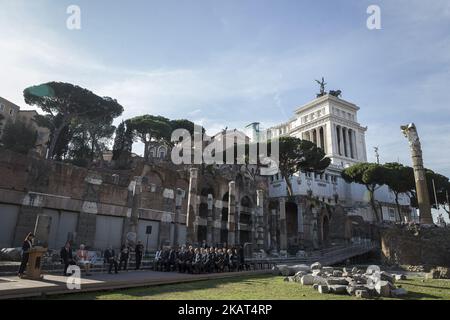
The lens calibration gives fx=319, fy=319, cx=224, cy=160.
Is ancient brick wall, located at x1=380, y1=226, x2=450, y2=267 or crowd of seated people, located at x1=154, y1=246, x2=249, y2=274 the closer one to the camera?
crowd of seated people, located at x1=154, y1=246, x2=249, y2=274

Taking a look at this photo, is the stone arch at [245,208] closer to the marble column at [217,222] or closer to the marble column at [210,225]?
the marble column at [217,222]

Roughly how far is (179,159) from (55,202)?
2746cm

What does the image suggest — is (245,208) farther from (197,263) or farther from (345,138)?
(345,138)

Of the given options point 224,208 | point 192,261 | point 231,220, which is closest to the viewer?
point 192,261

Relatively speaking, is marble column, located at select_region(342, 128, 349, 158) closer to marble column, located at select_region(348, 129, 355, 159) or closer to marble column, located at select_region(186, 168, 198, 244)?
marble column, located at select_region(348, 129, 355, 159)

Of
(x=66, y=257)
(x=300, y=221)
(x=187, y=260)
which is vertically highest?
(x=300, y=221)

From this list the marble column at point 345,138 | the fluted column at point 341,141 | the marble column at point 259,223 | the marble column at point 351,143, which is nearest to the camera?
the marble column at point 259,223

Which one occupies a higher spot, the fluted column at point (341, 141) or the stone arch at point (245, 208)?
the fluted column at point (341, 141)

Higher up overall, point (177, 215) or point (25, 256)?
point (177, 215)

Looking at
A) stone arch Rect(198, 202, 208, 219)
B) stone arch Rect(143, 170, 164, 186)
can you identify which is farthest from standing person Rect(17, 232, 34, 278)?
stone arch Rect(198, 202, 208, 219)

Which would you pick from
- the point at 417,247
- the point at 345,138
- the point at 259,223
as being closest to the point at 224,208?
the point at 259,223

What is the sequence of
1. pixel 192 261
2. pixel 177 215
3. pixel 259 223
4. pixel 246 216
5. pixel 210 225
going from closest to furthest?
pixel 192 261 < pixel 177 215 < pixel 210 225 < pixel 259 223 < pixel 246 216

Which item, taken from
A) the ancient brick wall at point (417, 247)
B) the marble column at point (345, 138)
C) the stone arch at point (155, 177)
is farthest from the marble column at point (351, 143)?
the stone arch at point (155, 177)
